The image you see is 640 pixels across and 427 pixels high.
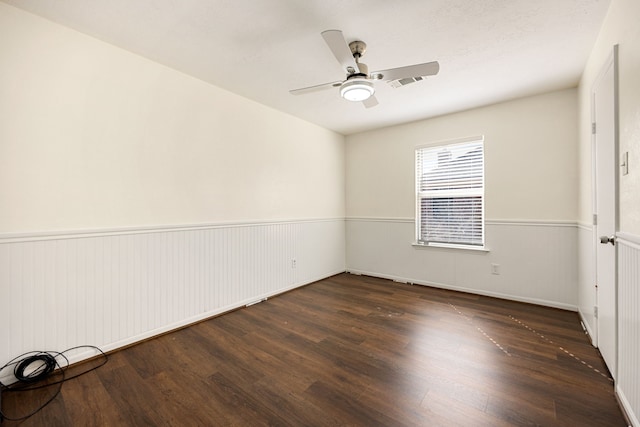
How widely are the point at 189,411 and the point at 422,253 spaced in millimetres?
3484

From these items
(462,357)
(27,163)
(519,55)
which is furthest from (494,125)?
(27,163)

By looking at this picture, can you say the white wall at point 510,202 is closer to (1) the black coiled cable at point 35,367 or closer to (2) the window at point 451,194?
(2) the window at point 451,194

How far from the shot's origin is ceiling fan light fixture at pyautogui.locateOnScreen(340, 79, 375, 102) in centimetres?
214

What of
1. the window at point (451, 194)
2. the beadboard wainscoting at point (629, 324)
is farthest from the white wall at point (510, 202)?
the beadboard wainscoting at point (629, 324)

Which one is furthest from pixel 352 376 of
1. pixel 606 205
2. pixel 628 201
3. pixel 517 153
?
pixel 517 153

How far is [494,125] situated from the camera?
3.54m

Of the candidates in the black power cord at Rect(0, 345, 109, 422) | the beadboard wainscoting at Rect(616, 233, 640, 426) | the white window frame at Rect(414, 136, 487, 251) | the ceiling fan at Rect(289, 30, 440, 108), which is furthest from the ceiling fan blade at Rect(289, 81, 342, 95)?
the black power cord at Rect(0, 345, 109, 422)

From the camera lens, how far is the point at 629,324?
58.2 inches

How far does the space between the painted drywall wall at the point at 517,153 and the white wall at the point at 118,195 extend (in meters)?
2.02

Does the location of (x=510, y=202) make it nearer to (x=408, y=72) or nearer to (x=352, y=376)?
(x=408, y=72)

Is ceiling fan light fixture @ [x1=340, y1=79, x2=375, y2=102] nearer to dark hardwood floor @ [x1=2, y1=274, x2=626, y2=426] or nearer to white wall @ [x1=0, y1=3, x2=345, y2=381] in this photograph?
white wall @ [x1=0, y1=3, x2=345, y2=381]

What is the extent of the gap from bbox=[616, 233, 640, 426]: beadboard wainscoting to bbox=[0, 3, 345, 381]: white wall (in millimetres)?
3166

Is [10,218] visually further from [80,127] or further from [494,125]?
[494,125]

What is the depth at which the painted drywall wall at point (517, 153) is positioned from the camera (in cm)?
312
